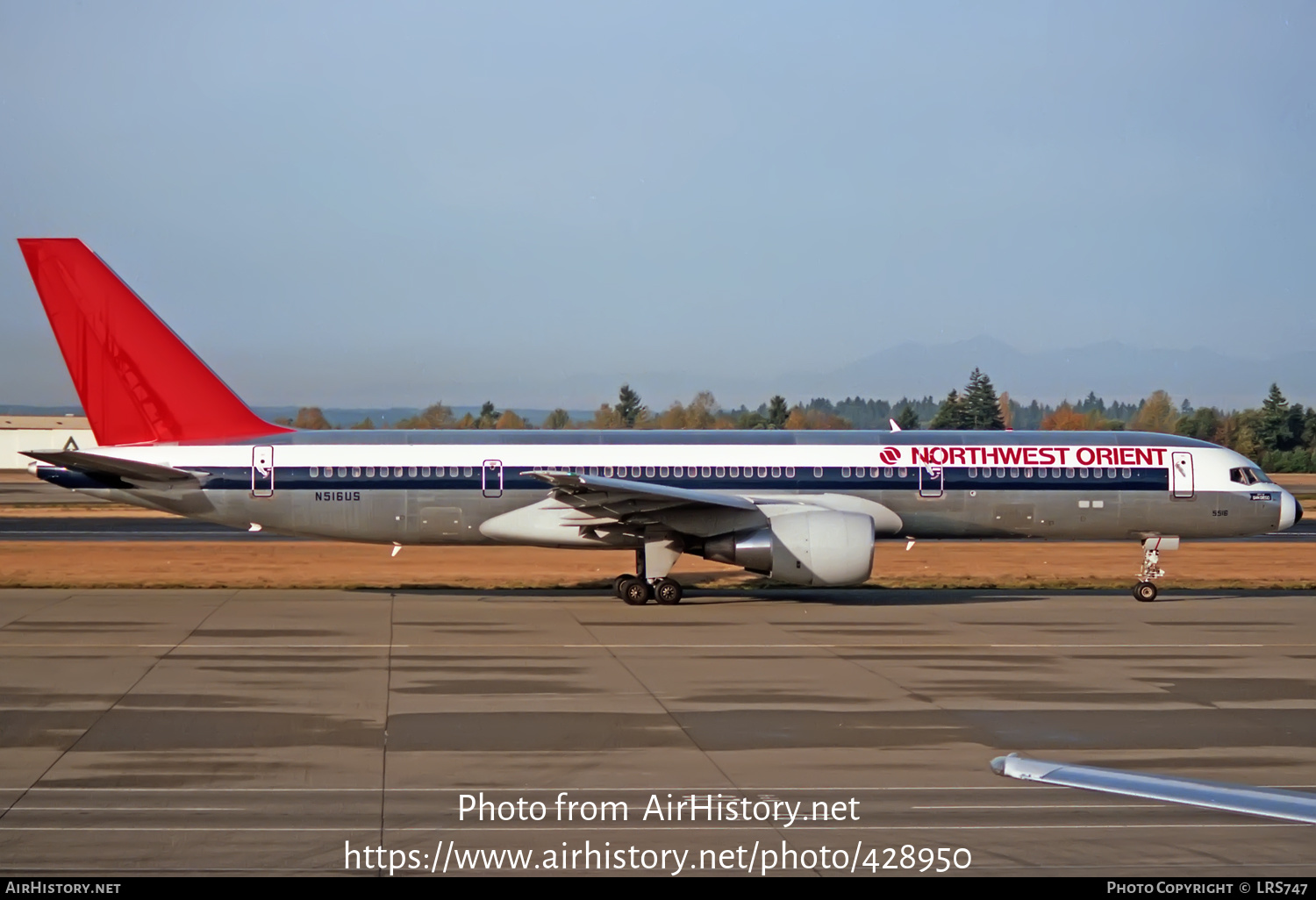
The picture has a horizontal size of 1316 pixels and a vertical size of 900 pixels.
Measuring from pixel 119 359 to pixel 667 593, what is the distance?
37.8 ft

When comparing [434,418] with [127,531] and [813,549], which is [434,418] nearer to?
[127,531]

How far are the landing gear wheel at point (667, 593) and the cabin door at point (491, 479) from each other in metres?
3.64

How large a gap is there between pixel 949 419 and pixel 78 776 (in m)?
69.0

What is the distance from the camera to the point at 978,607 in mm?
24578

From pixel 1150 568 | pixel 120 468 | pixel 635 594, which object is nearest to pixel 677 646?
pixel 635 594

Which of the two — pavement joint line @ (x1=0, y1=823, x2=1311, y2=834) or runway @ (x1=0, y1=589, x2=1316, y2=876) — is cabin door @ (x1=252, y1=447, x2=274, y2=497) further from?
pavement joint line @ (x1=0, y1=823, x2=1311, y2=834)

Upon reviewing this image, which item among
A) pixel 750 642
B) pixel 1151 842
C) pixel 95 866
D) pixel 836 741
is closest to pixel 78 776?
pixel 95 866

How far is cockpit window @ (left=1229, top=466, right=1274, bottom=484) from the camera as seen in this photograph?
2684 cm

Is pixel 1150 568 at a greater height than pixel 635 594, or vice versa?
pixel 1150 568

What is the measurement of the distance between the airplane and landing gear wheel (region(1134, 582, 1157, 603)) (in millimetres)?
32

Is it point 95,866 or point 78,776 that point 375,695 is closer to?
point 78,776

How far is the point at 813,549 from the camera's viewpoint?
23234 millimetres

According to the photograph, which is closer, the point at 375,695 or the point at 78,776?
the point at 78,776

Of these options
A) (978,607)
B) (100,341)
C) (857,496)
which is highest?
(100,341)
